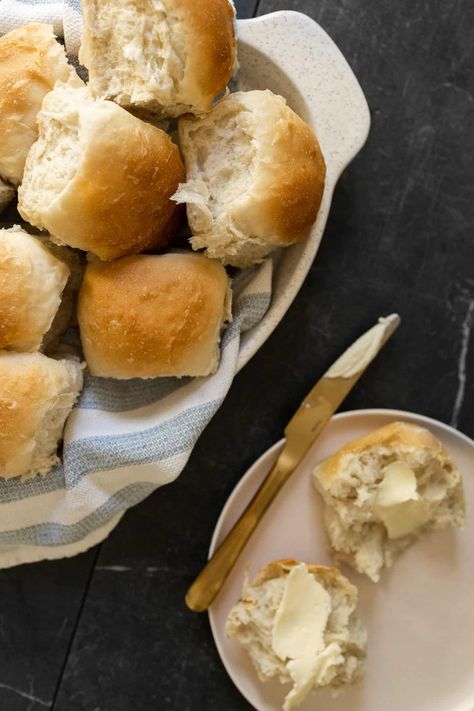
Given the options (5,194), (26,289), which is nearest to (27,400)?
(26,289)

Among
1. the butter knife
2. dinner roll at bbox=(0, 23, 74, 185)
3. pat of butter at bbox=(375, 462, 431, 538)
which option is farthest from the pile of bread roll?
pat of butter at bbox=(375, 462, 431, 538)

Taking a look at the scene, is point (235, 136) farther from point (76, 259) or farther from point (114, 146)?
point (76, 259)

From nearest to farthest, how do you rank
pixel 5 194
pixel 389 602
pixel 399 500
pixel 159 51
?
pixel 159 51 → pixel 5 194 → pixel 399 500 → pixel 389 602

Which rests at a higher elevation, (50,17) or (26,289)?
(50,17)

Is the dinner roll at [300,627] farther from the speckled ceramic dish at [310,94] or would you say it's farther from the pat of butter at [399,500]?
the speckled ceramic dish at [310,94]

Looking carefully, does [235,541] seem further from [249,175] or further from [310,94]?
[310,94]

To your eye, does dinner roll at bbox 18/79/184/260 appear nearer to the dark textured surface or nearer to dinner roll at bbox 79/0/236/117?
dinner roll at bbox 79/0/236/117

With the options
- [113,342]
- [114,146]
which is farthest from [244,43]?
[113,342]
